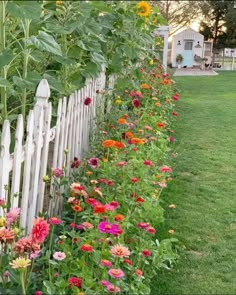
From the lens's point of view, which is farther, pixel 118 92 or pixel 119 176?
pixel 118 92

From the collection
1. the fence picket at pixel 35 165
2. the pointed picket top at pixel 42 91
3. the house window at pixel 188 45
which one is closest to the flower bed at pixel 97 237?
the fence picket at pixel 35 165

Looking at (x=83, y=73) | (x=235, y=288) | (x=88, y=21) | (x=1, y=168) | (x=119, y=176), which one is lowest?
(x=235, y=288)

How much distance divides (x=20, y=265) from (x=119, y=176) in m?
1.69

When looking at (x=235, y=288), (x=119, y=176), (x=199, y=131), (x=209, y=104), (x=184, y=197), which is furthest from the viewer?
(x=209, y=104)

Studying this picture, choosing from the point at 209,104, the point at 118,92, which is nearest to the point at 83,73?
the point at 118,92

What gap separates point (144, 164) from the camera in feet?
11.4

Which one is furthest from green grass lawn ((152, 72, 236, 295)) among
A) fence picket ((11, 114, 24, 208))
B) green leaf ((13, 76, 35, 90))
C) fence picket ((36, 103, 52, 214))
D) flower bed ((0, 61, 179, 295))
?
green leaf ((13, 76, 35, 90))

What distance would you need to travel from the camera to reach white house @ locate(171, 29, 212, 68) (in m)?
25.9

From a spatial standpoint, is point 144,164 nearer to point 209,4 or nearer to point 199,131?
point 199,131

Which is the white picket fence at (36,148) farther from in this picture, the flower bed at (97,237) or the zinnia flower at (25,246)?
the zinnia flower at (25,246)

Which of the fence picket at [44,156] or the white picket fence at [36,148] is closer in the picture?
the white picket fence at [36,148]

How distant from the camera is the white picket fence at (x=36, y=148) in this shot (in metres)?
2.40

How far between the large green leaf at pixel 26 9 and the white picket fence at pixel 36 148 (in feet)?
1.48

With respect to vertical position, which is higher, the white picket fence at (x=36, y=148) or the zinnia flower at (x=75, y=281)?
the white picket fence at (x=36, y=148)
